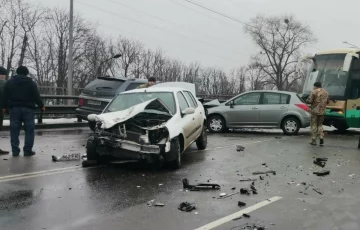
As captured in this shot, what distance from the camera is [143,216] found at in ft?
16.8

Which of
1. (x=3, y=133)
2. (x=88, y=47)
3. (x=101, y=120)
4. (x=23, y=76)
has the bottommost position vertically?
(x=3, y=133)

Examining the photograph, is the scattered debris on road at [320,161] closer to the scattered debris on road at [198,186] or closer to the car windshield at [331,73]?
the scattered debris on road at [198,186]

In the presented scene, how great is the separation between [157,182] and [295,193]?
2190 millimetres

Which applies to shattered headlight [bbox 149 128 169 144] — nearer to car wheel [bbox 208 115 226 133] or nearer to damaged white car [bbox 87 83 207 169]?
damaged white car [bbox 87 83 207 169]

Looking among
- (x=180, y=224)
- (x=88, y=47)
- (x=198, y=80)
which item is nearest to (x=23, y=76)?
(x=180, y=224)

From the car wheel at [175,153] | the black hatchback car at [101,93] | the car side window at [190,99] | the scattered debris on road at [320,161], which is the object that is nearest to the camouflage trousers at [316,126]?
the scattered debris on road at [320,161]

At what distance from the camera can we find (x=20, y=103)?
9.30 m

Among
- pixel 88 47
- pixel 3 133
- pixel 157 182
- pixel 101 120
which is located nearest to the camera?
pixel 157 182

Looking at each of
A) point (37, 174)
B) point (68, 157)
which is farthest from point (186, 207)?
point (68, 157)

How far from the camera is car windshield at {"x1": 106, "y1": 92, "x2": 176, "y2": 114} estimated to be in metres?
9.26

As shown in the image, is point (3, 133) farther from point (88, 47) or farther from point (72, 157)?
point (88, 47)

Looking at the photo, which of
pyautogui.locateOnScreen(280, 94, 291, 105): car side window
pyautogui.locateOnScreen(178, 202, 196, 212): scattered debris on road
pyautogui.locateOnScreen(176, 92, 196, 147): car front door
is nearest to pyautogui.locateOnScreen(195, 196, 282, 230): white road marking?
pyautogui.locateOnScreen(178, 202, 196, 212): scattered debris on road

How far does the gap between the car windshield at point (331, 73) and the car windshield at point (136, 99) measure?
9.40 meters

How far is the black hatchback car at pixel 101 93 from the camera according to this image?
48.3 feet
